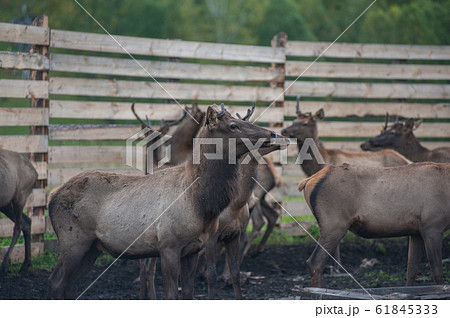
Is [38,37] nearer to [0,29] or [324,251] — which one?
[0,29]

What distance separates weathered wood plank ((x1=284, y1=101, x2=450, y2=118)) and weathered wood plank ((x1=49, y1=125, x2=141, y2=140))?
10.8 ft

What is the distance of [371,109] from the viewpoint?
12891 millimetres

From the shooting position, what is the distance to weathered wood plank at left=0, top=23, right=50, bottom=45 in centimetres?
971

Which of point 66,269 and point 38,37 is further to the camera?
point 38,37

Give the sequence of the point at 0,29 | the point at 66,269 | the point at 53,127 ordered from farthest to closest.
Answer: the point at 53,127 < the point at 0,29 < the point at 66,269

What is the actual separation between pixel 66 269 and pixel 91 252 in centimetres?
38

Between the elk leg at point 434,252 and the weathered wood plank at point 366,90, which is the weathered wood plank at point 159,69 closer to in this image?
the weathered wood plank at point 366,90

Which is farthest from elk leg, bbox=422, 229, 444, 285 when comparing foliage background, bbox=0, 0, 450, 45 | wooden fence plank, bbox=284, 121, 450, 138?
foliage background, bbox=0, 0, 450, 45

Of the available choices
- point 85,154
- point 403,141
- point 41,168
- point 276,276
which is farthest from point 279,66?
point 41,168

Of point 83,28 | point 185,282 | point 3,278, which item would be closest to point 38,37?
point 3,278

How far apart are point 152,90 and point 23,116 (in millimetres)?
2429

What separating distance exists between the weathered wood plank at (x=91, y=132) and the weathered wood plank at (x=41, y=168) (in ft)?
1.51

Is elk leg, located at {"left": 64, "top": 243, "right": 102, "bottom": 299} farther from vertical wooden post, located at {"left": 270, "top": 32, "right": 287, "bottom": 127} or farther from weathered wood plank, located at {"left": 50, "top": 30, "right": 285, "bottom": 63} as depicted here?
vertical wooden post, located at {"left": 270, "top": 32, "right": 287, "bottom": 127}

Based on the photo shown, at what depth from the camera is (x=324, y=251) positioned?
778 cm
